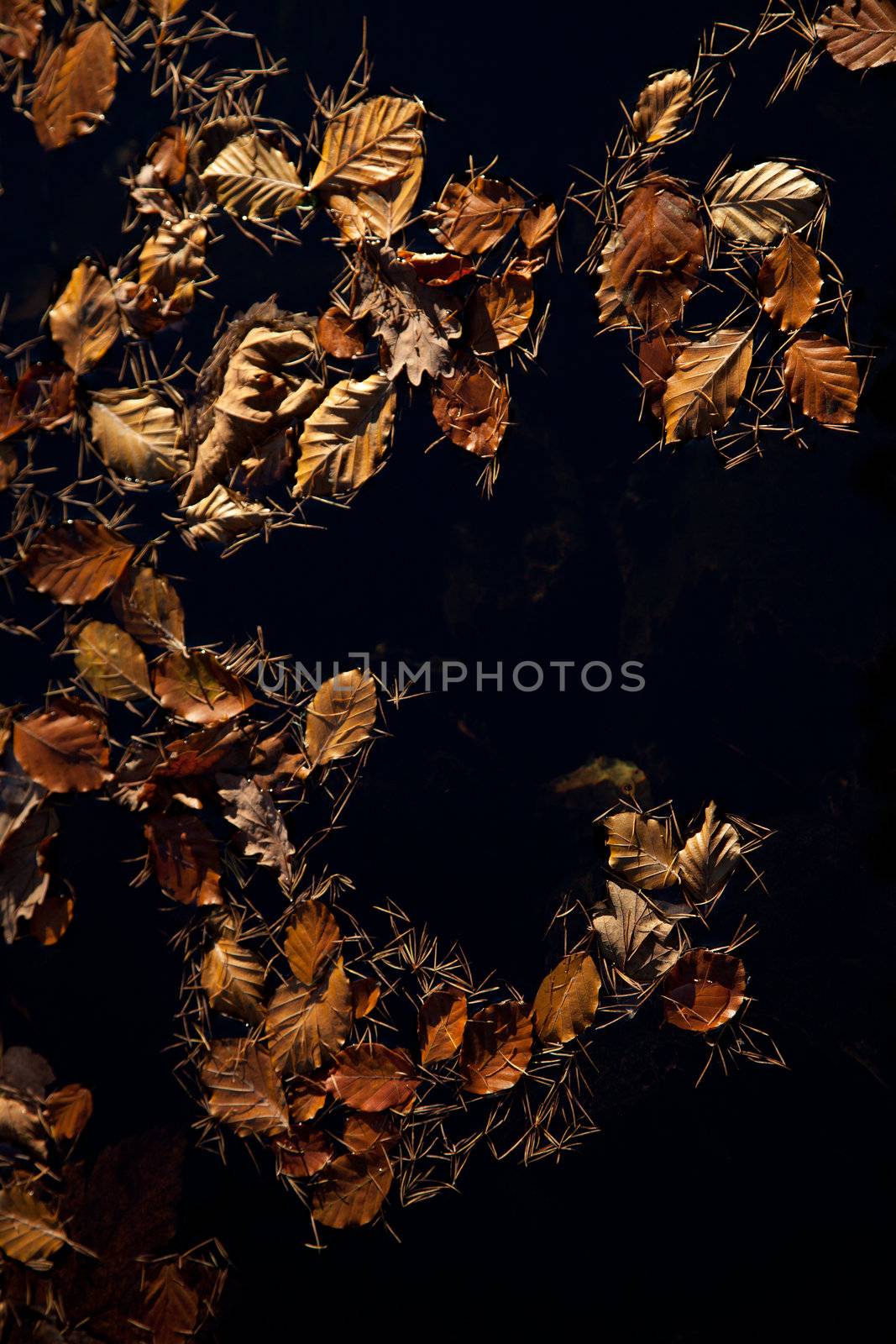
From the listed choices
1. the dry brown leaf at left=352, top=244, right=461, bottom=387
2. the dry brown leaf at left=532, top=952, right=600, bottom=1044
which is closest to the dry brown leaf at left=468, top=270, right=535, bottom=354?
the dry brown leaf at left=352, top=244, right=461, bottom=387

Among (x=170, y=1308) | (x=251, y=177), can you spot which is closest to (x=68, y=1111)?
(x=170, y=1308)

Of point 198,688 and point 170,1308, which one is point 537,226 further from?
point 170,1308

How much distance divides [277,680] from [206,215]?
420 millimetres

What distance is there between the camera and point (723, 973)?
68 centimetres

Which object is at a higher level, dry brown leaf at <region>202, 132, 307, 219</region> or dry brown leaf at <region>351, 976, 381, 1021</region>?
dry brown leaf at <region>202, 132, 307, 219</region>

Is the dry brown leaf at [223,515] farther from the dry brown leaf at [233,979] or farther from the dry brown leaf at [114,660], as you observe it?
the dry brown leaf at [233,979]

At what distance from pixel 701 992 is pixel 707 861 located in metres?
0.12

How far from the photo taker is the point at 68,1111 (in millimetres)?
708

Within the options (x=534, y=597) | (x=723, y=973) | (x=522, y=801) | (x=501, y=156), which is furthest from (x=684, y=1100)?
(x=501, y=156)

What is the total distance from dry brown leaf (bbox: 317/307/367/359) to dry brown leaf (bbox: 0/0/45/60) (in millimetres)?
356

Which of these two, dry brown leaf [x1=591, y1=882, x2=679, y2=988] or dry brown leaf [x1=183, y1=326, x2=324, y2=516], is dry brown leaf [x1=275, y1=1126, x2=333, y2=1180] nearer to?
dry brown leaf [x1=591, y1=882, x2=679, y2=988]

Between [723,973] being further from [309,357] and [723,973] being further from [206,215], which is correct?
[206,215]

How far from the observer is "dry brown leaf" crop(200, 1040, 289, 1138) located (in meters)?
0.67
